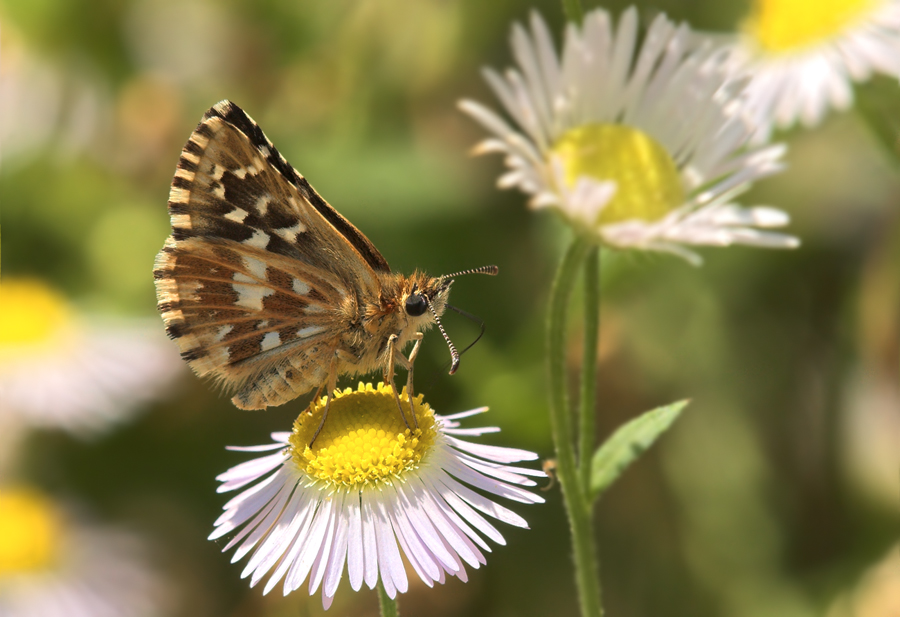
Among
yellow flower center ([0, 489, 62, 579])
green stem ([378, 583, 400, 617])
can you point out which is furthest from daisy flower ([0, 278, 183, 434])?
green stem ([378, 583, 400, 617])

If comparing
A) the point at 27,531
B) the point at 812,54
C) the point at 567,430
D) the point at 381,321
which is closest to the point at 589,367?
the point at 567,430

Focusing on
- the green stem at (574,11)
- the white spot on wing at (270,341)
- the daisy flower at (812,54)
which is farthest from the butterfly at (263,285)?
the daisy flower at (812,54)

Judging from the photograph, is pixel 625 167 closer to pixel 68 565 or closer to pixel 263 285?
pixel 263 285

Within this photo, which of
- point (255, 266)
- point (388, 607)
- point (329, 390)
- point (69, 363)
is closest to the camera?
point (388, 607)

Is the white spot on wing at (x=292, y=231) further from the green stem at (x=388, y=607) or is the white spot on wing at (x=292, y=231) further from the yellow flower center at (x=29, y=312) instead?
the yellow flower center at (x=29, y=312)

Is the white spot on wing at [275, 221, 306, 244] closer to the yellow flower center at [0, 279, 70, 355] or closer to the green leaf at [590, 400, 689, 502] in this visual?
the green leaf at [590, 400, 689, 502]
